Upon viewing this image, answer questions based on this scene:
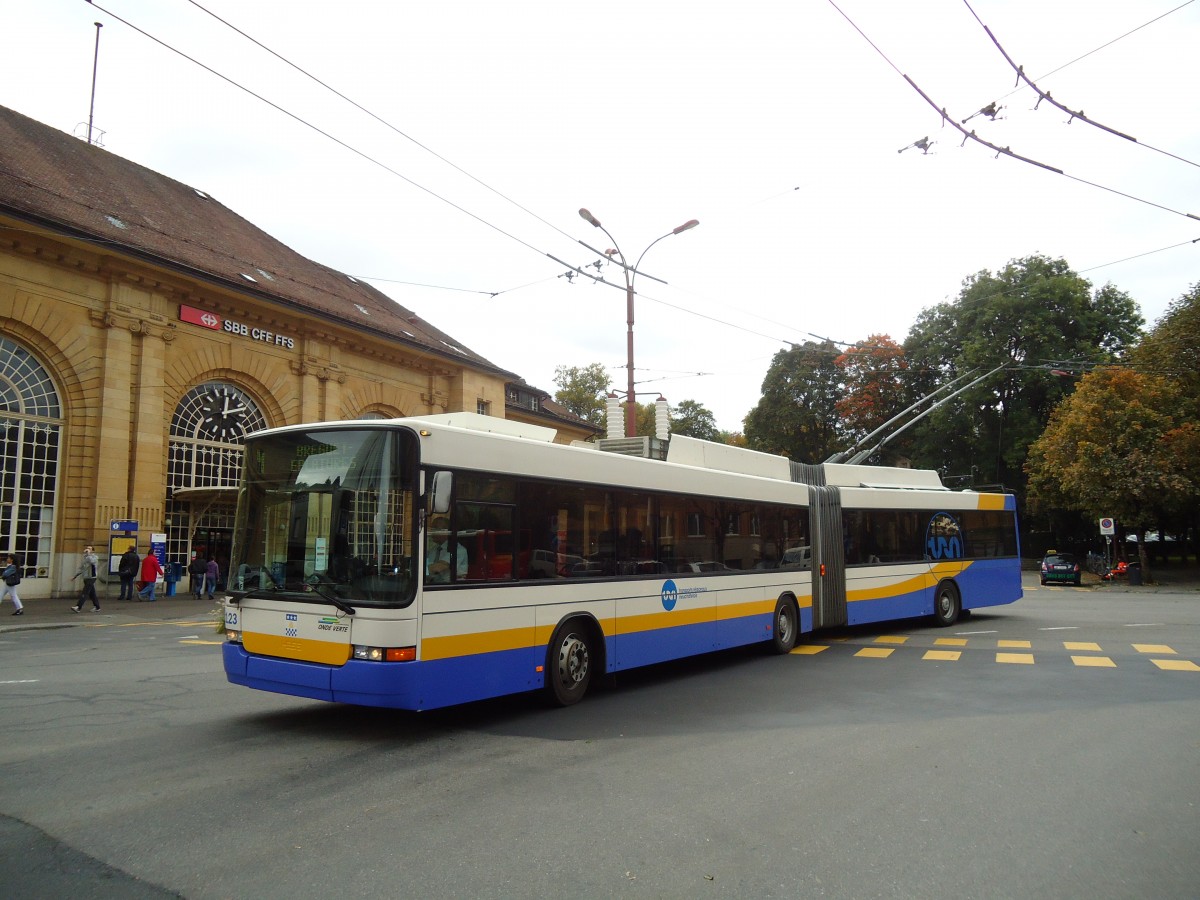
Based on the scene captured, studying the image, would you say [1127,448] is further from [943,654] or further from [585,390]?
[585,390]

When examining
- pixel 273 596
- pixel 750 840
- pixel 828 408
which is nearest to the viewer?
pixel 750 840

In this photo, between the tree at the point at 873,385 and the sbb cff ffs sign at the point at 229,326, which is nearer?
the sbb cff ffs sign at the point at 229,326

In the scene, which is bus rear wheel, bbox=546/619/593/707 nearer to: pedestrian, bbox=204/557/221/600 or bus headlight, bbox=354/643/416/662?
bus headlight, bbox=354/643/416/662

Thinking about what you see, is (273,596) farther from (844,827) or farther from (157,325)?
(157,325)

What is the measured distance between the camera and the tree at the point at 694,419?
72.5 metres

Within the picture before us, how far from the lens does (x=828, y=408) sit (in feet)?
186

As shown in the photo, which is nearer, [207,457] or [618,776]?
[618,776]

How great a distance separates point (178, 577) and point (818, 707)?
949 inches

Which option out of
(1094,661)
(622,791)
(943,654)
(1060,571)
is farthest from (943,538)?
(1060,571)

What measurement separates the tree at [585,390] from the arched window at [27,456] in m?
44.7

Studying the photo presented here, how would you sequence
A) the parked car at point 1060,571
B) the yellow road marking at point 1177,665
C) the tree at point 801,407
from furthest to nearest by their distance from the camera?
the tree at point 801,407, the parked car at point 1060,571, the yellow road marking at point 1177,665

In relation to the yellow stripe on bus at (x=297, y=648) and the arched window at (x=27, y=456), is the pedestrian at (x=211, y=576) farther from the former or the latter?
the yellow stripe on bus at (x=297, y=648)

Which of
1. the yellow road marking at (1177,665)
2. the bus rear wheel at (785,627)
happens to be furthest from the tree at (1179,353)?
the bus rear wheel at (785,627)

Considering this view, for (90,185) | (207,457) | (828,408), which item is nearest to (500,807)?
(207,457)
